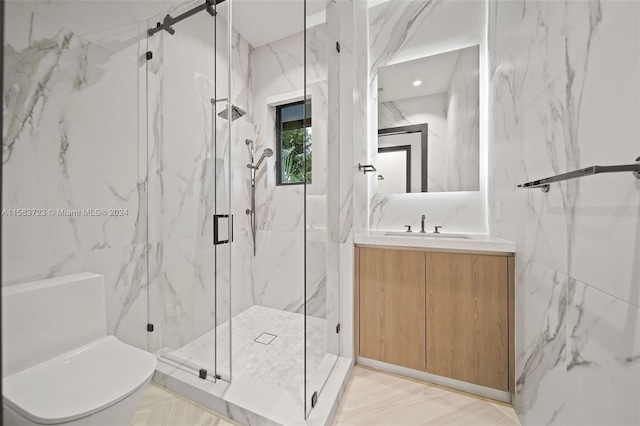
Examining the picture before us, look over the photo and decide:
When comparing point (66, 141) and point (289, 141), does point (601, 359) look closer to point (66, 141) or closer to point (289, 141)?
point (289, 141)

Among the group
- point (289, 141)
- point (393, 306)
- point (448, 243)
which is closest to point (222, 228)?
point (289, 141)

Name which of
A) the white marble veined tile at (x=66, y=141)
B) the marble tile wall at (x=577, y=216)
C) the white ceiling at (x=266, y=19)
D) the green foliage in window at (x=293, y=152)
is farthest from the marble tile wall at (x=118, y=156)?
the marble tile wall at (x=577, y=216)

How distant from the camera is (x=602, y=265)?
760mm

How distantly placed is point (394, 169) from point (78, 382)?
2.24 metres

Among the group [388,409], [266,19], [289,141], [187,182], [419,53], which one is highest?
[266,19]

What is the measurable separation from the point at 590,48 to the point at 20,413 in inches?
81.0

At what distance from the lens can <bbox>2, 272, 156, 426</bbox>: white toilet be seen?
0.81 metres

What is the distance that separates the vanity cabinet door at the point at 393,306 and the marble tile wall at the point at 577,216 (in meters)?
0.50

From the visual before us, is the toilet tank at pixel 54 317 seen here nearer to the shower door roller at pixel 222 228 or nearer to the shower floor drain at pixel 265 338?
the shower door roller at pixel 222 228

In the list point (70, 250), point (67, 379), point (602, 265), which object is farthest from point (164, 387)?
point (602, 265)

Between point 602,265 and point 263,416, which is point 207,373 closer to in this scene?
point 263,416

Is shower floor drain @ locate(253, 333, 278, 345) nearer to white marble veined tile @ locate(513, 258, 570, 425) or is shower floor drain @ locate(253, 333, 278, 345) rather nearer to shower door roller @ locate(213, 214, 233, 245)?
shower door roller @ locate(213, 214, 233, 245)

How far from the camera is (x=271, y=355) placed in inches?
68.3

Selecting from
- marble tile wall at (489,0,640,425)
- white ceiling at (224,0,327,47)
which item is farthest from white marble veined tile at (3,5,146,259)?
marble tile wall at (489,0,640,425)
